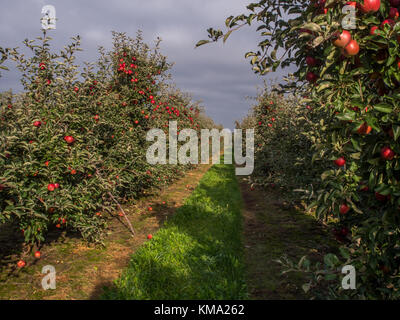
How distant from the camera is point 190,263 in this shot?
4.19 meters

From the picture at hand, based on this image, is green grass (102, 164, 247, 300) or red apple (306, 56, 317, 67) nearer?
red apple (306, 56, 317, 67)

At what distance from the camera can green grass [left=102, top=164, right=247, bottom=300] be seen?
347 cm

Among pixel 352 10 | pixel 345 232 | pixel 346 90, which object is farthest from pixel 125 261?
pixel 352 10

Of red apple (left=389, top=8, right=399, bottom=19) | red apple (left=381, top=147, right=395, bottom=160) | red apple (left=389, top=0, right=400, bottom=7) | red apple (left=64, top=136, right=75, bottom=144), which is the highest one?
red apple (left=389, top=0, right=400, bottom=7)

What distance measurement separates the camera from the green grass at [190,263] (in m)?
3.47

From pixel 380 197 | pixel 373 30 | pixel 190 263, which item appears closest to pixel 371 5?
pixel 373 30

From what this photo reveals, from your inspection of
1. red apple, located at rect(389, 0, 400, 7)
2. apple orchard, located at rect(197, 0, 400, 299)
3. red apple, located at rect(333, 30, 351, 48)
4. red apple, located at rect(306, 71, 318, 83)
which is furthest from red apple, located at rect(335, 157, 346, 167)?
red apple, located at rect(389, 0, 400, 7)

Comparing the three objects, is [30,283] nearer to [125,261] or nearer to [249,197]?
[125,261]

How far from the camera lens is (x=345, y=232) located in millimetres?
2826

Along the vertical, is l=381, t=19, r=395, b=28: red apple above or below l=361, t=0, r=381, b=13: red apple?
below

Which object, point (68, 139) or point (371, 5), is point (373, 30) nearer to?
point (371, 5)

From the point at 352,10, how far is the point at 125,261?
4.43 m

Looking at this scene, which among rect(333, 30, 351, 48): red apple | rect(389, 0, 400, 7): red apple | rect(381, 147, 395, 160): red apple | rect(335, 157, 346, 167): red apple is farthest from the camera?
rect(335, 157, 346, 167): red apple

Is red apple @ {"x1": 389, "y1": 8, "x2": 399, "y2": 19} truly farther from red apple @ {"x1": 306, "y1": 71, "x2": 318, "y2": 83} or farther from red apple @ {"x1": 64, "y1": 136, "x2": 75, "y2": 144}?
red apple @ {"x1": 64, "y1": 136, "x2": 75, "y2": 144}
